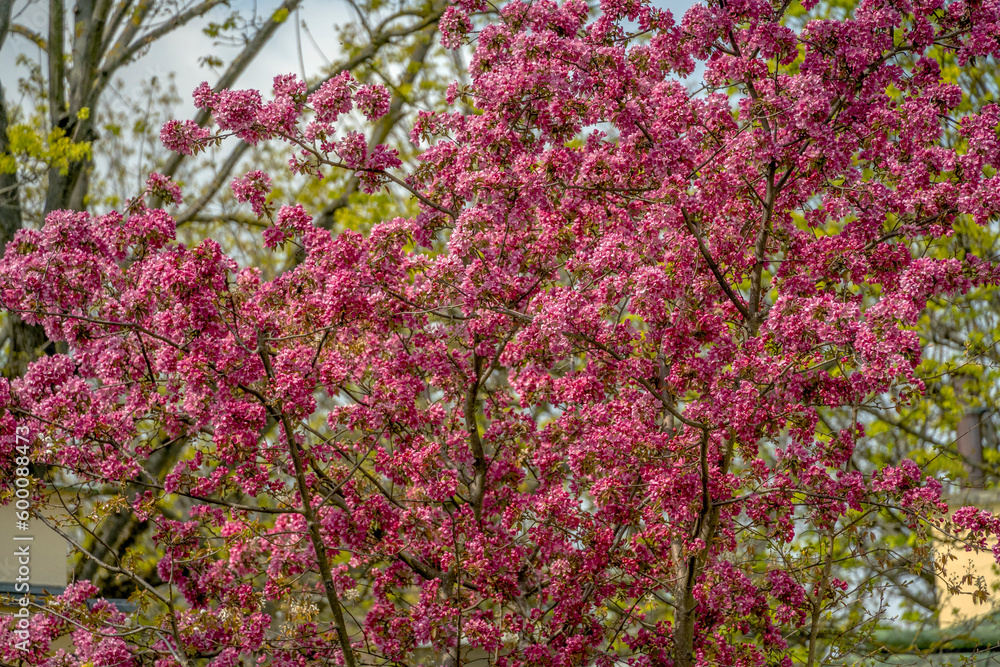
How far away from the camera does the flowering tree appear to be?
19.9 feet

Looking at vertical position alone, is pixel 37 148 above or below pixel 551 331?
above

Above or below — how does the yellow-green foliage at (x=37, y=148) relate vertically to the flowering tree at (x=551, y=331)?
above

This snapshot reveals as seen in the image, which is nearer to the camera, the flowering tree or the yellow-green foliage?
the flowering tree

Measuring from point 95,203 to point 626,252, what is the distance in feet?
33.6

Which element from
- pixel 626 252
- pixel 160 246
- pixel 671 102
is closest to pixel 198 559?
pixel 160 246

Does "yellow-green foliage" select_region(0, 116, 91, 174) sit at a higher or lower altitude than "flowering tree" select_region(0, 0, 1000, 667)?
higher

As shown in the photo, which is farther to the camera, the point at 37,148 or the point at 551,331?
the point at 37,148

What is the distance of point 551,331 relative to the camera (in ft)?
18.2

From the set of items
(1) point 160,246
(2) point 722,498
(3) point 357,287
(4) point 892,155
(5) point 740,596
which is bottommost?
(5) point 740,596

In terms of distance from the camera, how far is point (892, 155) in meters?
6.45

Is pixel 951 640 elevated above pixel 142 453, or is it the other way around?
pixel 142 453

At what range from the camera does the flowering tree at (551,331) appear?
6074 millimetres

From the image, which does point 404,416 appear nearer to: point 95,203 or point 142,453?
point 142,453

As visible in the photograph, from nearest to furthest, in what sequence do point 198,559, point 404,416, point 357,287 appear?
point 357,287
point 198,559
point 404,416
